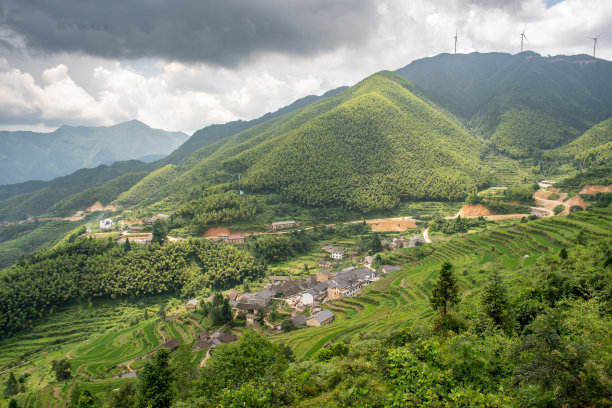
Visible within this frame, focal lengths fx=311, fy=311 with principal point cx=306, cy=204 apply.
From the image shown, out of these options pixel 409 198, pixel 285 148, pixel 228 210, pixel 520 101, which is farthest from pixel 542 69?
pixel 228 210

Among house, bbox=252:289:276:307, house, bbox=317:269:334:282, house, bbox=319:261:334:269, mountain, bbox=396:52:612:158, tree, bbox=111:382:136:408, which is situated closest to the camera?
tree, bbox=111:382:136:408

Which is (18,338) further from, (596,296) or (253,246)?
(596,296)

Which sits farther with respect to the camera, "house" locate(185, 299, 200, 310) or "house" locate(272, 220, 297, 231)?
"house" locate(272, 220, 297, 231)

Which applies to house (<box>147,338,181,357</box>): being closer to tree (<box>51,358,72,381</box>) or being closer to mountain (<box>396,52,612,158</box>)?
tree (<box>51,358,72,381</box>)

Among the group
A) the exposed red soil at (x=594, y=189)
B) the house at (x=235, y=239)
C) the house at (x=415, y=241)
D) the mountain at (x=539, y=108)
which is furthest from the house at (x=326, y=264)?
the mountain at (x=539, y=108)

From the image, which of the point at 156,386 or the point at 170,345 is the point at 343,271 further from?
the point at 156,386

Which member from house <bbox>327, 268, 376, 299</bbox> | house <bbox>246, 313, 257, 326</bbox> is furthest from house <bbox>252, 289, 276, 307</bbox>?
house <bbox>327, 268, 376, 299</bbox>

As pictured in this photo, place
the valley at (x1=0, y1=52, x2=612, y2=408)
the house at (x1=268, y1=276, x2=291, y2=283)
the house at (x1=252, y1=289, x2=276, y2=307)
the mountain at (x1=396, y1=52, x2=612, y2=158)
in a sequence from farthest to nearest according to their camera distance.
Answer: the mountain at (x1=396, y1=52, x2=612, y2=158)
the house at (x1=268, y1=276, x2=291, y2=283)
the house at (x1=252, y1=289, x2=276, y2=307)
the valley at (x1=0, y1=52, x2=612, y2=408)
